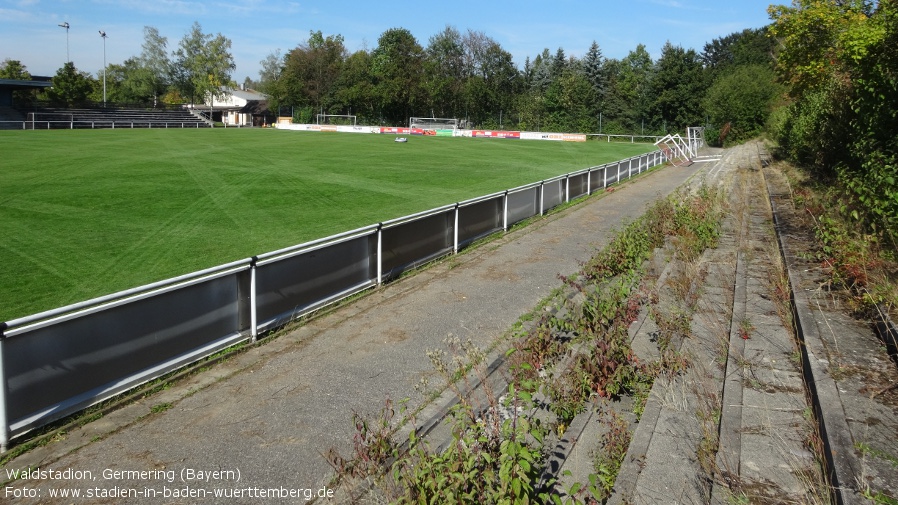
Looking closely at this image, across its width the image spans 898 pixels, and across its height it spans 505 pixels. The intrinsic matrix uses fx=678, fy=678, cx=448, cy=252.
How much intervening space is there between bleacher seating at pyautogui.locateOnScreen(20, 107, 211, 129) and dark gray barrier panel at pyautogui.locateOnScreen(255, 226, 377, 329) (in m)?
59.1

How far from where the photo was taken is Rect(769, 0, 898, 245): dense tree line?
973 cm

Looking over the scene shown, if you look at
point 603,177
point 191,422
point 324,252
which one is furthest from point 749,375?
point 603,177

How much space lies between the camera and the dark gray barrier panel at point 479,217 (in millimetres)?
14243

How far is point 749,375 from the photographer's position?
6.35m

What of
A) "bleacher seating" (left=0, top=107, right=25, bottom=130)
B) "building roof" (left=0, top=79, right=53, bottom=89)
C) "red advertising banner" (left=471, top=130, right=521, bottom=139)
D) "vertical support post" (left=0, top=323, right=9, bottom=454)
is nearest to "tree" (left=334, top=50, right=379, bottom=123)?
"red advertising banner" (left=471, top=130, right=521, bottom=139)

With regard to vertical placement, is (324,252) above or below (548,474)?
above

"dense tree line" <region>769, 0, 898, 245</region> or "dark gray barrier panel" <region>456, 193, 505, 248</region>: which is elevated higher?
"dense tree line" <region>769, 0, 898, 245</region>

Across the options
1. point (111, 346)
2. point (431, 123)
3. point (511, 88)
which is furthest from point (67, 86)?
point (111, 346)

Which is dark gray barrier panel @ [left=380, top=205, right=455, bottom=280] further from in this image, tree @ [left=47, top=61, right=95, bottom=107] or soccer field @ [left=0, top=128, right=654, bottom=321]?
tree @ [left=47, top=61, right=95, bottom=107]

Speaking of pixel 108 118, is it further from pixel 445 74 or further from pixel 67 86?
pixel 445 74

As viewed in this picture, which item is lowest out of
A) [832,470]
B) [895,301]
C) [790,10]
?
[832,470]

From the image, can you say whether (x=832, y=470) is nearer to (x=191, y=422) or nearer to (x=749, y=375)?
(x=749, y=375)

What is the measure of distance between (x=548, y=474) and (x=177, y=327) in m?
4.49

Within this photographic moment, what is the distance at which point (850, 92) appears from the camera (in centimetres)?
1552
